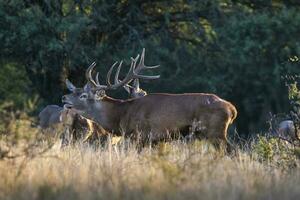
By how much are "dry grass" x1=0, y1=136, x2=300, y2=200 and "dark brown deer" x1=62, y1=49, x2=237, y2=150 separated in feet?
11.2

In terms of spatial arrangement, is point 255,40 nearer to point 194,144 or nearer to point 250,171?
point 194,144

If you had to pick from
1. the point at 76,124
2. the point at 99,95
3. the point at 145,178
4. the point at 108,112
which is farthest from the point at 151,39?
the point at 145,178

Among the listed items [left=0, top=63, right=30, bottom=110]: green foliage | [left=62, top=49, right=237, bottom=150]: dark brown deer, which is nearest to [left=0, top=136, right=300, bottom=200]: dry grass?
[left=62, top=49, right=237, bottom=150]: dark brown deer

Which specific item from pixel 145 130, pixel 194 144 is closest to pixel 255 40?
pixel 145 130

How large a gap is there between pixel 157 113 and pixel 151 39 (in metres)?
10.9

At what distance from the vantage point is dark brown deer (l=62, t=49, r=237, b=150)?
53.9 ft

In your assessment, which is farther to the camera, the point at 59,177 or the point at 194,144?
the point at 194,144

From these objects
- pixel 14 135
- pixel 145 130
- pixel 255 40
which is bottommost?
pixel 255 40

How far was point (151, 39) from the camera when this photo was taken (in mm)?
27703

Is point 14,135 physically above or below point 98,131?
above

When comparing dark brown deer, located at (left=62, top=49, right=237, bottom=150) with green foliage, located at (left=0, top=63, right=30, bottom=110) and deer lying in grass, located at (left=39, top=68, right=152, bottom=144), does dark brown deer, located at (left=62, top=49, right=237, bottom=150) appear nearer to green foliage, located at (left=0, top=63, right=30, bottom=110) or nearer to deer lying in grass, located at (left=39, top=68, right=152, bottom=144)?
deer lying in grass, located at (left=39, top=68, right=152, bottom=144)

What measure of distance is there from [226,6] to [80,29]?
555 centimetres

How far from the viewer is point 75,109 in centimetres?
1822

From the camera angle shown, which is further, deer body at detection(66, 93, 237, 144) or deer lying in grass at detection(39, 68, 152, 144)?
deer lying in grass at detection(39, 68, 152, 144)
